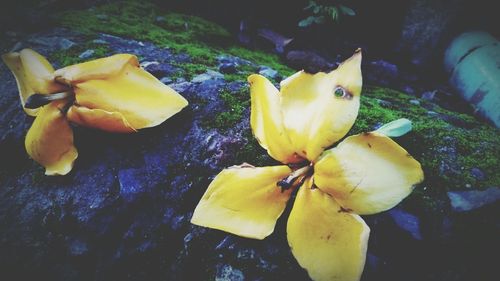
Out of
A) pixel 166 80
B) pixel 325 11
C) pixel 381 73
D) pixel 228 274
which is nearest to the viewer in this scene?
pixel 228 274

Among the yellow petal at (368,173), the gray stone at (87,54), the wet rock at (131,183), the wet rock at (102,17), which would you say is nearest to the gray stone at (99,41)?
the gray stone at (87,54)

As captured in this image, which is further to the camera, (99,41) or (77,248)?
(99,41)

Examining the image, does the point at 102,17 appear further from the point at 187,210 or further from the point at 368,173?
the point at 368,173

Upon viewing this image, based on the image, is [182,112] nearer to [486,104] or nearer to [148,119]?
[148,119]

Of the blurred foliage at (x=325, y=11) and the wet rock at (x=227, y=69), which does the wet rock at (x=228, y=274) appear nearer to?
the wet rock at (x=227, y=69)

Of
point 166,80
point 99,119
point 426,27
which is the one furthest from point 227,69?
point 426,27

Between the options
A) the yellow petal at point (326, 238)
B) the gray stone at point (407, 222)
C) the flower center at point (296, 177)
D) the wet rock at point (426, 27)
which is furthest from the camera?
the wet rock at point (426, 27)

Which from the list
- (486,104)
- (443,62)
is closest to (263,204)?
(486,104)

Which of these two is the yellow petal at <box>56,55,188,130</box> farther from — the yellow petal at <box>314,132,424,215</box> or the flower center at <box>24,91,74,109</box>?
the yellow petal at <box>314,132,424,215</box>
